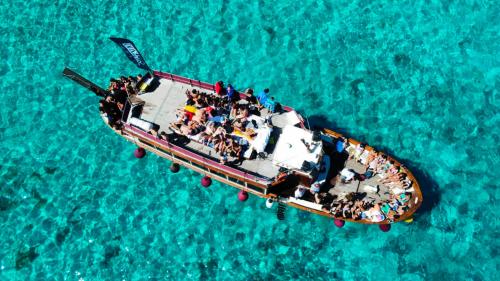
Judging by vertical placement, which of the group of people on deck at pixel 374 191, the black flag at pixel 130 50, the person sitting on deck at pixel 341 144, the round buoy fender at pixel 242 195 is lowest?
the round buoy fender at pixel 242 195

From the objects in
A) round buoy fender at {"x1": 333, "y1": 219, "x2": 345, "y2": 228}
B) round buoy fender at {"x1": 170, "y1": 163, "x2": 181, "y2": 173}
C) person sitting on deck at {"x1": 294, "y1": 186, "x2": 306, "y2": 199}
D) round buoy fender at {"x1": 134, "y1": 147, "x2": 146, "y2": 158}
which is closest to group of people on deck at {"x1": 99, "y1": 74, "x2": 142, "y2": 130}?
round buoy fender at {"x1": 134, "y1": 147, "x2": 146, "y2": 158}

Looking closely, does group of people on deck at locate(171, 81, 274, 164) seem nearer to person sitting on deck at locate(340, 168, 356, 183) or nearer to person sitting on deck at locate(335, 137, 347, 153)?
person sitting on deck at locate(335, 137, 347, 153)

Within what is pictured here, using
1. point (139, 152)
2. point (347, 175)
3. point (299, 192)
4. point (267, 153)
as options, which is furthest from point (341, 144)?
point (139, 152)

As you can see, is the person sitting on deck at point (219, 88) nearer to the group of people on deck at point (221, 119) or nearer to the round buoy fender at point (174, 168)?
the group of people on deck at point (221, 119)

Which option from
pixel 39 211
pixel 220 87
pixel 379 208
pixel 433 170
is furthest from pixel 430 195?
pixel 39 211

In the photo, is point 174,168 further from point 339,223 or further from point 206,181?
point 339,223

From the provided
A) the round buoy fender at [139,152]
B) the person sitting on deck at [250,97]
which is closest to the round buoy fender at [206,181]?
the round buoy fender at [139,152]
